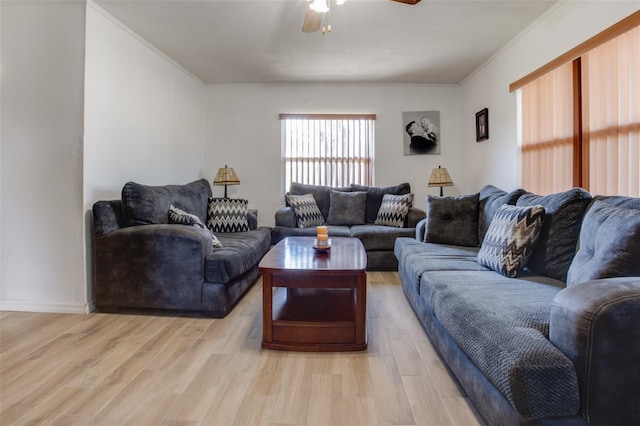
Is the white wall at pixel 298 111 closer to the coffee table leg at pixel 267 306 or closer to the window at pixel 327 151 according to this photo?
the window at pixel 327 151

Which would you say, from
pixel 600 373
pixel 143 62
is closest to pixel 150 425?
pixel 600 373

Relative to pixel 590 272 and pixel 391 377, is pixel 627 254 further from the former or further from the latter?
pixel 391 377

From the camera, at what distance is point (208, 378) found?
1.70 m

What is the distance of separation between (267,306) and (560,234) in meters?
1.71

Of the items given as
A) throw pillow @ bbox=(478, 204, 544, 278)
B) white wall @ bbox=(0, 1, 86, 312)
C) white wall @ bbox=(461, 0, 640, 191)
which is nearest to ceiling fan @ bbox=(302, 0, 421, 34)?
white wall @ bbox=(461, 0, 640, 191)

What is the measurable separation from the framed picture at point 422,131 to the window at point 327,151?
52 centimetres

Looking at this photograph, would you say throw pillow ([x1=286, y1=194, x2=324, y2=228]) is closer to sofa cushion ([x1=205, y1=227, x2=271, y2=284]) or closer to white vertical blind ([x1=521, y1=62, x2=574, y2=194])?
sofa cushion ([x1=205, y1=227, x2=271, y2=284])

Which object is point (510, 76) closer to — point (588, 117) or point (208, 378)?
point (588, 117)

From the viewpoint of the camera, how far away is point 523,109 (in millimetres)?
3373

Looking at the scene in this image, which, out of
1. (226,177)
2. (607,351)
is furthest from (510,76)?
(226,177)

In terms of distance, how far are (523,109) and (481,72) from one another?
1100 millimetres

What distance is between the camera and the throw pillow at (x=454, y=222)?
2.94 m

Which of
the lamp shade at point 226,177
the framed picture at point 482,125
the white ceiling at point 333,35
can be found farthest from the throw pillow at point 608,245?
the lamp shade at point 226,177

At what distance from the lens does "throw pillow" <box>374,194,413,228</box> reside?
420cm
